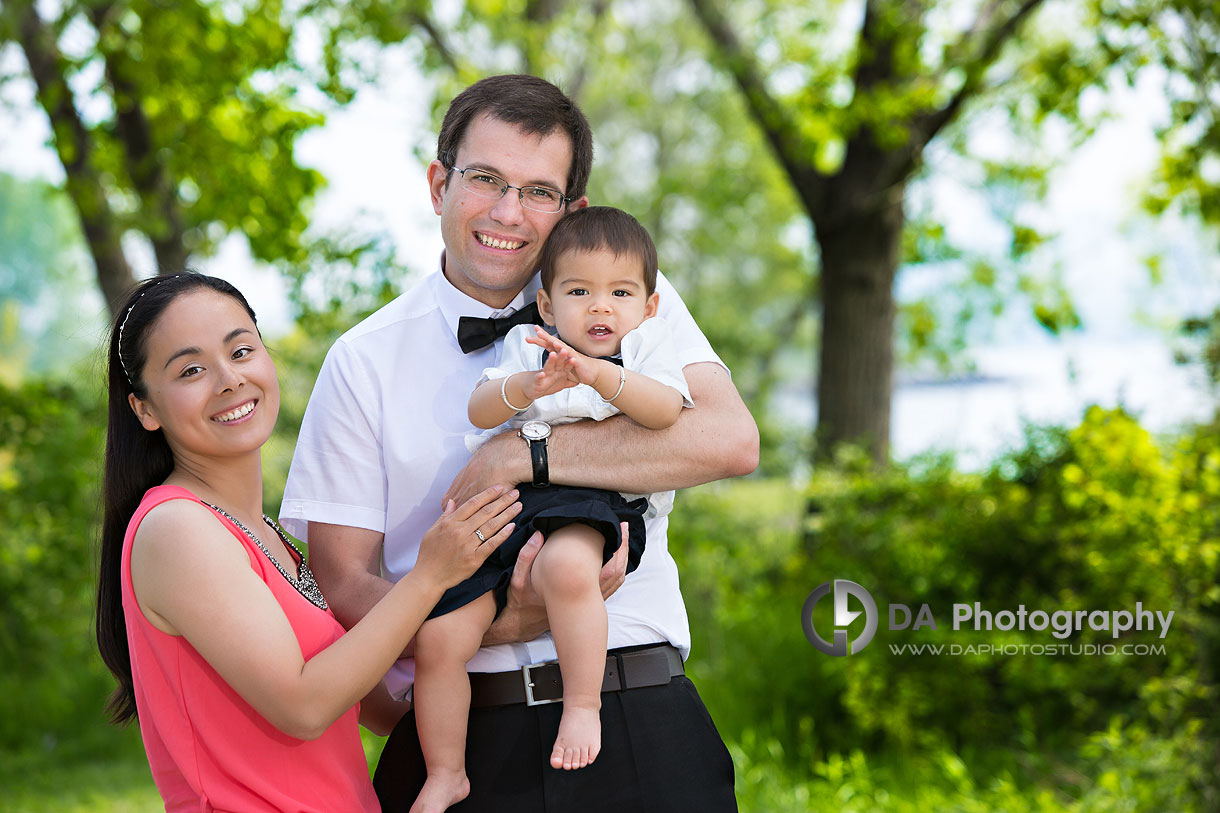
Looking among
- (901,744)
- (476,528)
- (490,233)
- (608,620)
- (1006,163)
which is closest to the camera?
(476,528)

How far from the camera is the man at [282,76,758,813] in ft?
7.14

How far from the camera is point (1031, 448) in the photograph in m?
5.82

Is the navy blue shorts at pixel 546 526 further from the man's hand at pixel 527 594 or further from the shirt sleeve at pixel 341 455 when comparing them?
the shirt sleeve at pixel 341 455

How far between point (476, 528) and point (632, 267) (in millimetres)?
691

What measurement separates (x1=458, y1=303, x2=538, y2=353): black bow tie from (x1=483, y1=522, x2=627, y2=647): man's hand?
50 centimetres

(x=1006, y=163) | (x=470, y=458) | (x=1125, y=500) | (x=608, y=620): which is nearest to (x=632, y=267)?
(x=470, y=458)

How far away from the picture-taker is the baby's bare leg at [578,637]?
210cm

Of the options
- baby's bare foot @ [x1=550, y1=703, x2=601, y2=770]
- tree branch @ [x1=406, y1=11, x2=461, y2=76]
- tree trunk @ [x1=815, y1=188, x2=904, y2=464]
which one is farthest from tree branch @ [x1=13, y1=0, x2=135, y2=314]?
baby's bare foot @ [x1=550, y1=703, x2=601, y2=770]

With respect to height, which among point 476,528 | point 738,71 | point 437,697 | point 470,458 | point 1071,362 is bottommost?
point 437,697

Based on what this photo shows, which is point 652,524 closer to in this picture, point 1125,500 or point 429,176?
point 429,176

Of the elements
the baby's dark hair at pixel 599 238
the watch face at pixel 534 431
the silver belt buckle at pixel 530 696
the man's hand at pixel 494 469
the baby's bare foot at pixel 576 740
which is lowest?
the baby's bare foot at pixel 576 740

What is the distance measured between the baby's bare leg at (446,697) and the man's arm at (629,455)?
28 centimetres
